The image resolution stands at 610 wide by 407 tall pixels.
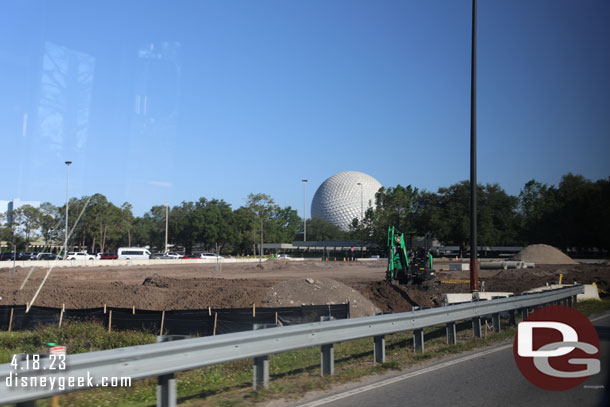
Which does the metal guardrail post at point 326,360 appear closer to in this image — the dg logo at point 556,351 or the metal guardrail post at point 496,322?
the dg logo at point 556,351

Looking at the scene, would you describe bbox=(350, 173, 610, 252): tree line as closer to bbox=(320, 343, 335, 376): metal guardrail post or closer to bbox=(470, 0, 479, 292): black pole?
bbox=(470, 0, 479, 292): black pole

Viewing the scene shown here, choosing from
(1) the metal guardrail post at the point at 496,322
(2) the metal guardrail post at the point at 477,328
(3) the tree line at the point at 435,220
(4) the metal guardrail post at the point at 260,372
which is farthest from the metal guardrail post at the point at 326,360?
(3) the tree line at the point at 435,220

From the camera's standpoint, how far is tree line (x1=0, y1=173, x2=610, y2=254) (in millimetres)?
66250

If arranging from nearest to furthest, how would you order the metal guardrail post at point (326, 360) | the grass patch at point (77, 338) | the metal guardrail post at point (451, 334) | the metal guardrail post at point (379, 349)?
the metal guardrail post at point (326, 360) → the metal guardrail post at point (379, 349) → the metal guardrail post at point (451, 334) → the grass patch at point (77, 338)

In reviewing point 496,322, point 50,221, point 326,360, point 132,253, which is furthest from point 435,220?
point 326,360

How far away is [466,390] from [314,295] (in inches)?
525

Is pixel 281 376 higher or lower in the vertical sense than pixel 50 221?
lower

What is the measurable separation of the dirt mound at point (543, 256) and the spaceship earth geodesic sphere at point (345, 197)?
63900 mm

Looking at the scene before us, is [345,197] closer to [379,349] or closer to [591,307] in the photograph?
[591,307]

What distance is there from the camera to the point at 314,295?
20328mm

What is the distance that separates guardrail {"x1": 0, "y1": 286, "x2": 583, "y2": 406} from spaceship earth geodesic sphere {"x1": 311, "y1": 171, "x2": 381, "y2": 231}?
116458mm

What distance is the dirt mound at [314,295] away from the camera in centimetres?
1975

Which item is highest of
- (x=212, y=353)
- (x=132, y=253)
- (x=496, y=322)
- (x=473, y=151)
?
(x=473, y=151)

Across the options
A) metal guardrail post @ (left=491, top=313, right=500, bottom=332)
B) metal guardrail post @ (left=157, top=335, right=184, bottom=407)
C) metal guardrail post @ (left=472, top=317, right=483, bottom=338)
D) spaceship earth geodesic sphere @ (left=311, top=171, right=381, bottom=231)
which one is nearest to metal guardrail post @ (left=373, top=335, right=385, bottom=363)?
metal guardrail post @ (left=472, top=317, right=483, bottom=338)
